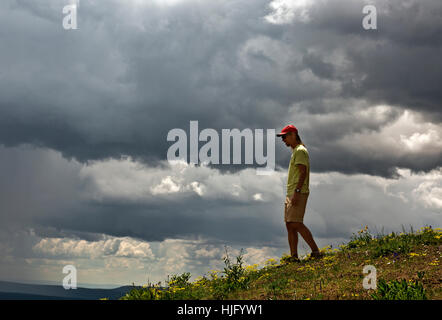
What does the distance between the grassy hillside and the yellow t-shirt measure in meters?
1.78

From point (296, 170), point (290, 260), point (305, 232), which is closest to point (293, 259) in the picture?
point (290, 260)

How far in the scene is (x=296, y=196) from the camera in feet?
36.9

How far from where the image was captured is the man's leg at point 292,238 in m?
11.4

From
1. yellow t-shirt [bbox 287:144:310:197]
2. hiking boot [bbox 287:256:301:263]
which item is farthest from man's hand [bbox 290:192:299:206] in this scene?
hiking boot [bbox 287:256:301:263]

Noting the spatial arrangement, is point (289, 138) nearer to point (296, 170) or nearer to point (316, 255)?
point (296, 170)

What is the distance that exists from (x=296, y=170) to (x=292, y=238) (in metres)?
1.70

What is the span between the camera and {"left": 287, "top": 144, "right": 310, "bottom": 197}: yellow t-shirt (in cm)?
1150

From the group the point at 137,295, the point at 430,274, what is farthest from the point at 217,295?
the point at 430,274

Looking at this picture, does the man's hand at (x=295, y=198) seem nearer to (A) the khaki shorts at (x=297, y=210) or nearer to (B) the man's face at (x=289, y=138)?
(A) the khaki shorts at (x=297, y=210)

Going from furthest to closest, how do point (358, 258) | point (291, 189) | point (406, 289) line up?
point (291, 189) < point (358, 258) < point (406, 289)

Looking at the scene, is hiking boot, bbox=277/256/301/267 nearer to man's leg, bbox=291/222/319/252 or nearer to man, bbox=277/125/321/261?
man, bbox=277/125/321/261
